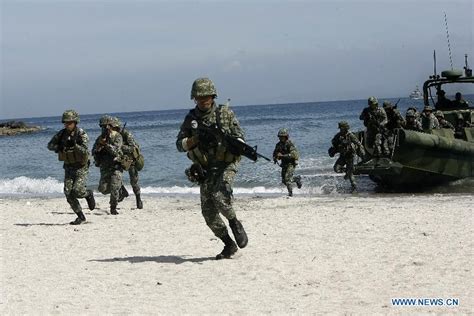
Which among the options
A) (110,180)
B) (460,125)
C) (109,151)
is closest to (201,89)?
(109,151)

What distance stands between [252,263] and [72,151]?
12.9 feet

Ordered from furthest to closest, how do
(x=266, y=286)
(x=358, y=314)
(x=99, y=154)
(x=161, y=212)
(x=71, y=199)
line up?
1. (x=161, y=212)
2. (x=99, y=154)
3. (x=71, y=199)
4. (x=266, y=286)
5. (x=358, y=314)

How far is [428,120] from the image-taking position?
1634cm

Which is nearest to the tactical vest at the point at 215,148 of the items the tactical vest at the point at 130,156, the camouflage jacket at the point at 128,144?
the tactical vest at the point at 130,156

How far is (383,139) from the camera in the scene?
51.0ft

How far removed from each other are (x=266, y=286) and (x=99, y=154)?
631 centimetres

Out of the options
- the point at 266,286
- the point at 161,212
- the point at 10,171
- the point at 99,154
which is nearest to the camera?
the point at 266,286

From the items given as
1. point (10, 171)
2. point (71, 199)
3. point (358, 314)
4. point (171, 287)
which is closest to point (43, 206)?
point (71, 199)

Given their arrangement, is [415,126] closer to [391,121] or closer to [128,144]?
[391,121]

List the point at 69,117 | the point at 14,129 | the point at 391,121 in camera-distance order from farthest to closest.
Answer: the point at 14,129 → the point at 391,121 → the point at 69,117

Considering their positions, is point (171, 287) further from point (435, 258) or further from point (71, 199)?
point (71, 199)

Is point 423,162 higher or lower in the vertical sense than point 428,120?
lower

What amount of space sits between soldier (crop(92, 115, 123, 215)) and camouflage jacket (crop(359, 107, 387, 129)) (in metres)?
5.62

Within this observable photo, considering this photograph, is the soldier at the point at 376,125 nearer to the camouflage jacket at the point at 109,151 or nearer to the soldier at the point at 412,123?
the soldier at the point at 412,123
